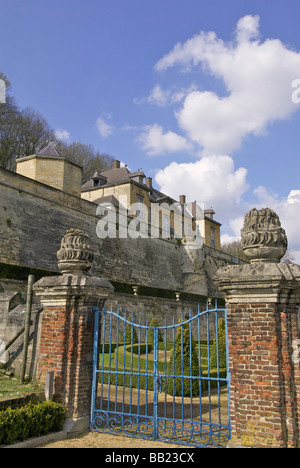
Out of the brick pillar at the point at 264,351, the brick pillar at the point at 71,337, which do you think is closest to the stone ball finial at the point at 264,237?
the brick pillar at the point at 264,351

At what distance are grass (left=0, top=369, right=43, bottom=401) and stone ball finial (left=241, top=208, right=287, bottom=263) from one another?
384 centimetres

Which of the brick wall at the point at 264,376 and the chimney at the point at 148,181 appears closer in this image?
the brick wall at the point at 264,376

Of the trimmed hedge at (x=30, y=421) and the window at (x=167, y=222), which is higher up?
the window at (x=167, y=222)

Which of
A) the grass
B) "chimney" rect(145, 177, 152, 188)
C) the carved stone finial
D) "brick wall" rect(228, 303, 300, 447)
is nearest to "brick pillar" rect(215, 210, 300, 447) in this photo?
"brick wall" rect(228, 303, 300, 447)

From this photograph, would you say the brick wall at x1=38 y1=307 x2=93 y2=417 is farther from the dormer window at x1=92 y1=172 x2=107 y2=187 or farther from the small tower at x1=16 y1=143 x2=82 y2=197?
the dormer window at x1=92 y1=172 x2=107 y2=187

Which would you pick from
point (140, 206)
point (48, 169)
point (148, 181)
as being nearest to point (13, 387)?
point (48, 169)

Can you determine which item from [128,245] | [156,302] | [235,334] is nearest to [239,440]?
[235,334]

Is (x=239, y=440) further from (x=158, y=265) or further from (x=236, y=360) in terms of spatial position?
(x=158, y=265)

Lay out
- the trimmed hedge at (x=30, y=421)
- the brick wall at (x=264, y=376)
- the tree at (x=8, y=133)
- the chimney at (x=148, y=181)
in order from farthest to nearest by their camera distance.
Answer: the chimney at (x=148, y=181) → the tree at (x=8, y=133) → the trimmed hedge at (x=30, y=421) → the brick wall at (x=264, y=376)

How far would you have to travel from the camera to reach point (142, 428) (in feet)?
19.6

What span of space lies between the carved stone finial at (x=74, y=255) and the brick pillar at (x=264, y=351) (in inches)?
96.7

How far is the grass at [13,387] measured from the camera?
18.4 feet

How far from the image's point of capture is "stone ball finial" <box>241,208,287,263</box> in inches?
192

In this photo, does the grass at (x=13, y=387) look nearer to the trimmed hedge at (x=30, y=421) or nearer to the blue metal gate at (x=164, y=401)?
the trimmed hedge at (x=30, y=421)
